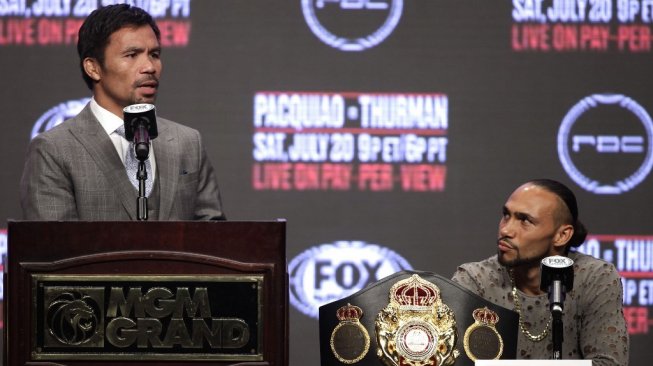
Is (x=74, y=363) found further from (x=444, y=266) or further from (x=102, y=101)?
(x=444, y=266)

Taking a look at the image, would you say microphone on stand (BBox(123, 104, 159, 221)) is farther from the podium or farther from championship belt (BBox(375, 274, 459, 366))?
championship belt (BBox(375, 274, 459, 366))

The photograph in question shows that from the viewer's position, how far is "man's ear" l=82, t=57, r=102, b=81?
3191 mm

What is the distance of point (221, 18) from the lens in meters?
4.61

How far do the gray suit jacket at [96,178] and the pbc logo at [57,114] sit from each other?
151 cm

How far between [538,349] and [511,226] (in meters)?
0.40

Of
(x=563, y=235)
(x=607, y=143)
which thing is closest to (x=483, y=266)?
(x=563, y=235)

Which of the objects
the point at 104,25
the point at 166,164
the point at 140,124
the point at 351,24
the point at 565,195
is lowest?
the point at 565,195

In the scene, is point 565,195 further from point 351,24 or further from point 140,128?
point 351,24

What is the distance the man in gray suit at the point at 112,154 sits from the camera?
2799 millimetres

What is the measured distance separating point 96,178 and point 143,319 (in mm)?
729

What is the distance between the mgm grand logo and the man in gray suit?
601mm

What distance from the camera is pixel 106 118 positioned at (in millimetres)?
3090

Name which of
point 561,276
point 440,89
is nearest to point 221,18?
point 440,89

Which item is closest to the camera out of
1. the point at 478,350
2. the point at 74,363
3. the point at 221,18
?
the point at 74,363
